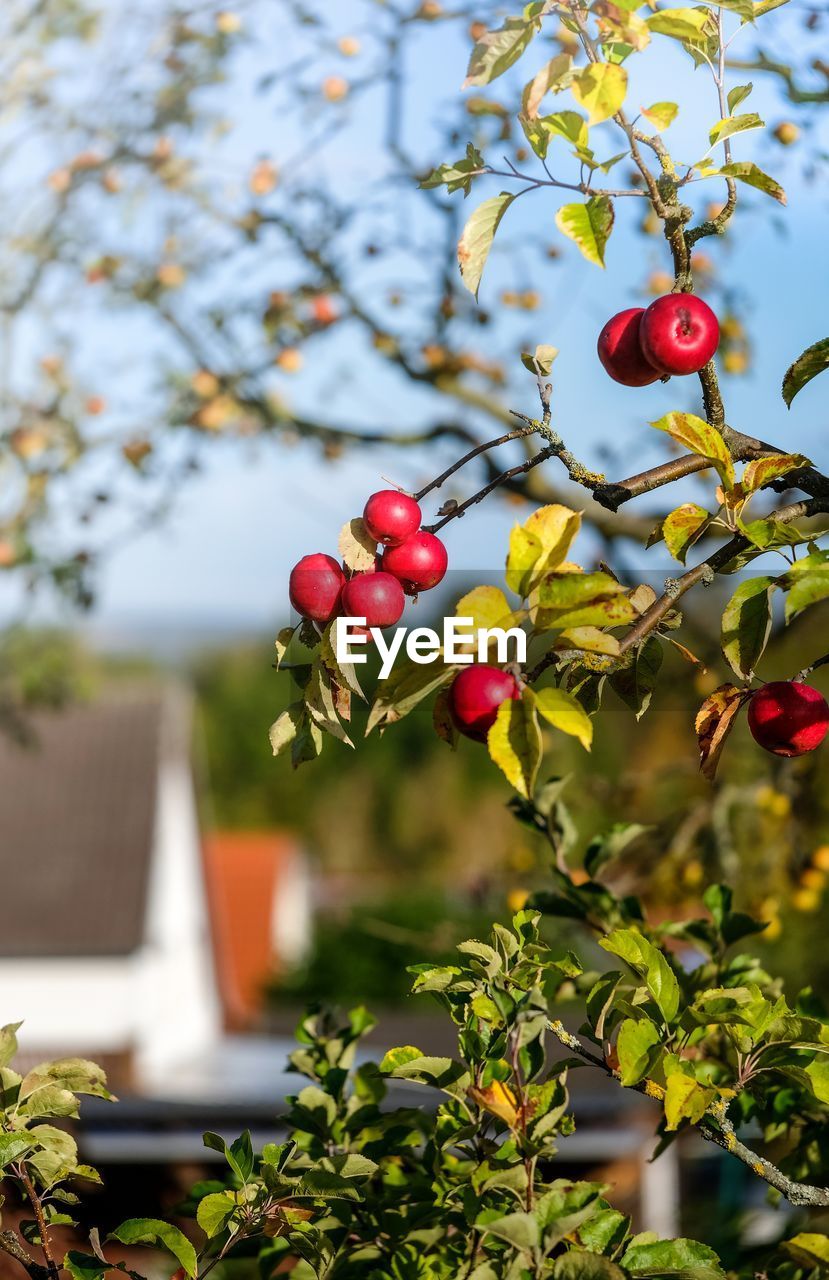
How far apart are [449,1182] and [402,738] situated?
36.8 meters

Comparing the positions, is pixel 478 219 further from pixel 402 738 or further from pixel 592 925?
pixel 402 738

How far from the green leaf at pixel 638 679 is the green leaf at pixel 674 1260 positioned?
1.27 feet

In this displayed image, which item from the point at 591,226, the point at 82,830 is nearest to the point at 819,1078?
the point at 591,226

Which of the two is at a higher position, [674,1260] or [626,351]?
[626,351]

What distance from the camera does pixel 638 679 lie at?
1.04m

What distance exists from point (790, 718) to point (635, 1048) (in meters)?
0.28

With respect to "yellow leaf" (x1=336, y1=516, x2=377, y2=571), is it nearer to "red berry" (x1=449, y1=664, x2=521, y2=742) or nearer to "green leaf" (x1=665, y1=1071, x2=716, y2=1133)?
"red berry" (x1=449, y1=664, x2=521, y2=742)

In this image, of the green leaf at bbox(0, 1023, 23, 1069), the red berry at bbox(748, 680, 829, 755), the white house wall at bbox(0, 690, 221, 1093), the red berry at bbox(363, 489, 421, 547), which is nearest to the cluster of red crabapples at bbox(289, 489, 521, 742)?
the red berry at bbox(363, 489, 421, 547)

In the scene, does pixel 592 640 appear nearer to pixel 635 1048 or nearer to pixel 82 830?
pixel 635 1048

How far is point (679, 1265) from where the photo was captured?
936 millimetres

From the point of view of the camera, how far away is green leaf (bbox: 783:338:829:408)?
3.42 ft

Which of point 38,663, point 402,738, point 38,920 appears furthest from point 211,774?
point 38,663

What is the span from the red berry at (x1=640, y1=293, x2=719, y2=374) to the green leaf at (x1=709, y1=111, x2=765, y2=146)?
0.13 m

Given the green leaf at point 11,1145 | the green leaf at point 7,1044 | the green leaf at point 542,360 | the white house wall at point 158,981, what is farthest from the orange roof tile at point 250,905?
the green leaf at point 542,360
